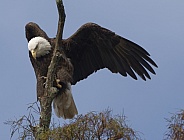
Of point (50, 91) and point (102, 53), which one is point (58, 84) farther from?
point (50, 91)

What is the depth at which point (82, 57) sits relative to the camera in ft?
30.3

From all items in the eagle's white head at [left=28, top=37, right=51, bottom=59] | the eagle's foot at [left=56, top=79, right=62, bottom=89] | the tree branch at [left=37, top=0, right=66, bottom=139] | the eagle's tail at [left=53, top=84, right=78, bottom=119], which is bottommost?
the tree branch at [left=37, top=0, right=66, bottom=139]

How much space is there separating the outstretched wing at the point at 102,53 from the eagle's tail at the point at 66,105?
0.83 meters

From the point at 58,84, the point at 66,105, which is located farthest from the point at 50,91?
the point at 66,105

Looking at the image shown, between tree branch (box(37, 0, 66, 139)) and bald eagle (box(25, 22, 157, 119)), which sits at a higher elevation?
bald eagle (box(25, 22, 157, 119))

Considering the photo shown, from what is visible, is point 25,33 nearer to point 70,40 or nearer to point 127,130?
point 70,40

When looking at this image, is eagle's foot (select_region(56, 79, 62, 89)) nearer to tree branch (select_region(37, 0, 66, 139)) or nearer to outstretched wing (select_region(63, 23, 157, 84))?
outstretched wing (select_region(63, 23, 157, 84))

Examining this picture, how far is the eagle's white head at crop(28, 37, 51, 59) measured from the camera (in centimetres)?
833

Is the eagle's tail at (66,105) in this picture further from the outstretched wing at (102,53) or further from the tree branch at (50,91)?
the tree branch at (50,91)

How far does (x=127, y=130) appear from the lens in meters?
5.01

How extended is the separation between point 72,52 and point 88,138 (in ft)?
13.7

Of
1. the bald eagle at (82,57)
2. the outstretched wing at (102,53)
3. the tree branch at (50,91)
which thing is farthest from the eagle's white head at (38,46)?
the tree branch at (50,91)

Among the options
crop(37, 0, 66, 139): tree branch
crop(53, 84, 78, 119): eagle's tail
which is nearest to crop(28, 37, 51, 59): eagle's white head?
crop(53, 84, 78, 119): eagle's tail

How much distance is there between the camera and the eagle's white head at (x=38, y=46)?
27.3 feet
